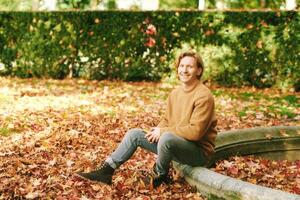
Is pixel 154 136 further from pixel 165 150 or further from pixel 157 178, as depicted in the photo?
pixel 157 178

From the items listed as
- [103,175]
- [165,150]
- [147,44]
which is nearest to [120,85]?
[147,44]

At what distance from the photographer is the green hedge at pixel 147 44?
1220 centimetres

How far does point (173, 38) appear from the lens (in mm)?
13109

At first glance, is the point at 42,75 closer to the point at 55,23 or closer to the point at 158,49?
the point at 55,23

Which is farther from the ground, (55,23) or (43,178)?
(55,23)

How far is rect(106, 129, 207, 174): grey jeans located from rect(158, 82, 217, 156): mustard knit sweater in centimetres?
8

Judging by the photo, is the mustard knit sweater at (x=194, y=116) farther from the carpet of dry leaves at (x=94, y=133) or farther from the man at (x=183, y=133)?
the carpet of dry leaves at (x=94, y=133)

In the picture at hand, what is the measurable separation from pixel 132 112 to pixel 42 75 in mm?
6471

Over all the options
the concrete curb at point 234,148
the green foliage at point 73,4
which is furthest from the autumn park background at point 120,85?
the green foliage at point 73,4

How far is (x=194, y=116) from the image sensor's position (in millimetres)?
4461

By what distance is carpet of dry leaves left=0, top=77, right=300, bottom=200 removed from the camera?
4805 millimetres

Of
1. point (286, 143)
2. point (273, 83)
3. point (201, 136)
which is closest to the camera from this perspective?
point (201, 136)

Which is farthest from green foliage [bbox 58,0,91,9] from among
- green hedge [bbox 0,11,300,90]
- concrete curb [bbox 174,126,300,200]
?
concrete curb [bbox 174,126,300,200]

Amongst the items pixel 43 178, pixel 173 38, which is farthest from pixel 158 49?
pixel 43 178
